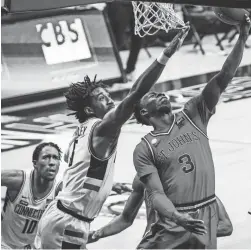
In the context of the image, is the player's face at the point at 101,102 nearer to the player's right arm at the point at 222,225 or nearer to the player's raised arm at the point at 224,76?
the player's raised arm at the point at 224,76

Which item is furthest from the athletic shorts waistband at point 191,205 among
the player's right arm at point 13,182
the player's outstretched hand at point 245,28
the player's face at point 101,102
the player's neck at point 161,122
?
the player's right arm at point 13,182

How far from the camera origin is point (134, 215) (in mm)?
6066

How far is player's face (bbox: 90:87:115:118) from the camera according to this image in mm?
6215

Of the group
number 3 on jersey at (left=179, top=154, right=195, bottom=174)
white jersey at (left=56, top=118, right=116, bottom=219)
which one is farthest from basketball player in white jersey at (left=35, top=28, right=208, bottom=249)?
Result: number 3 on jersey at (left=179, top=154, right=195, bottom=174)

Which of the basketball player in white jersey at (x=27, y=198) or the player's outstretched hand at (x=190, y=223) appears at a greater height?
the basketball player in white jersey at (x=27, y=198)

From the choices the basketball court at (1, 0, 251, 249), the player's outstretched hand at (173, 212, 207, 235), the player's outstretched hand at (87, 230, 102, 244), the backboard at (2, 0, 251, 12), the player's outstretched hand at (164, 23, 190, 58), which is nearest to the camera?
the player's outstretched hand at (173, 212, 207, 235)

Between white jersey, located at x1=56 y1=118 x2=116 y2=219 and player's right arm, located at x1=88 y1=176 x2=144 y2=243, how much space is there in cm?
17

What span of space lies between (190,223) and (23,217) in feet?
5.45

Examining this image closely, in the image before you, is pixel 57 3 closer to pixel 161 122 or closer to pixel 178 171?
pixel 161 122

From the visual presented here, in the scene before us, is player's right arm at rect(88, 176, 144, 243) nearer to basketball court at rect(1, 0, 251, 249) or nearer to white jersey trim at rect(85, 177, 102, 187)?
white jersey trim at rect(85, 177, 102, 187)

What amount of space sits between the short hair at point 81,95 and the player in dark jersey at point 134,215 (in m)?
0.68

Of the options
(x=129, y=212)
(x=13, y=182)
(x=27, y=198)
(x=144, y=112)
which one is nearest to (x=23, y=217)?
(x=27, y=198)

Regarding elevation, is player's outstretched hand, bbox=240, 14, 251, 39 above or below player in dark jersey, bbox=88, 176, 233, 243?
above

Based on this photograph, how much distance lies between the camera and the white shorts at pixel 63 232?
598 cm
